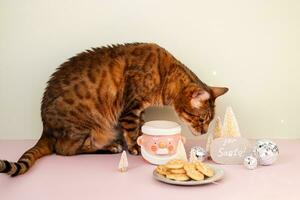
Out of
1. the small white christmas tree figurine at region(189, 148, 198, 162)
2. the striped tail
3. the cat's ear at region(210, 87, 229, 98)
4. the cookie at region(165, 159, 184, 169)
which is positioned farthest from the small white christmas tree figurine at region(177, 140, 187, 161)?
the striped tail

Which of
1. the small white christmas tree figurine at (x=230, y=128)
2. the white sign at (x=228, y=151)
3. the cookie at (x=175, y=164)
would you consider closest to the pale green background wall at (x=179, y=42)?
the small white christmas tree figurine at (x=230, y=128)

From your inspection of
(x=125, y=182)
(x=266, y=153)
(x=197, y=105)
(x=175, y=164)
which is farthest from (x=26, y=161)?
(x=266, y=153)

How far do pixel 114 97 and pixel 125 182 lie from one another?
1.43ft

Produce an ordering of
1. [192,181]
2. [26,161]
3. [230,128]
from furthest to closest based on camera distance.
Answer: [230,128]
[26,161]
[192,181]

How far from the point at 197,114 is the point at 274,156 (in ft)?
1.07

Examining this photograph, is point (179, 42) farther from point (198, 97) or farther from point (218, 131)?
point (218, 131)

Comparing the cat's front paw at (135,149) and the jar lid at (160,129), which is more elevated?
the jar lid at (160,129)

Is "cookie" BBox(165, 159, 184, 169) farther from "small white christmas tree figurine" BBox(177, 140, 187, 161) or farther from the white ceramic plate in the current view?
"small white christmas tree figurine" BBox(177, 140, 187, 161)

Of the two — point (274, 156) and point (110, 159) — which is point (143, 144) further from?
point (274, 156)

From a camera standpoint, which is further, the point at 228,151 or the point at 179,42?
the point at 179,42

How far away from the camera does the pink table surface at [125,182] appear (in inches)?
48.3

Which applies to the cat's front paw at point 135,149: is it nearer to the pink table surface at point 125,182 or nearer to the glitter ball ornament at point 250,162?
the pink table surface at point 125,182

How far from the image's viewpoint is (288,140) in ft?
6.13

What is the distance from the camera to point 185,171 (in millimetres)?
1311
